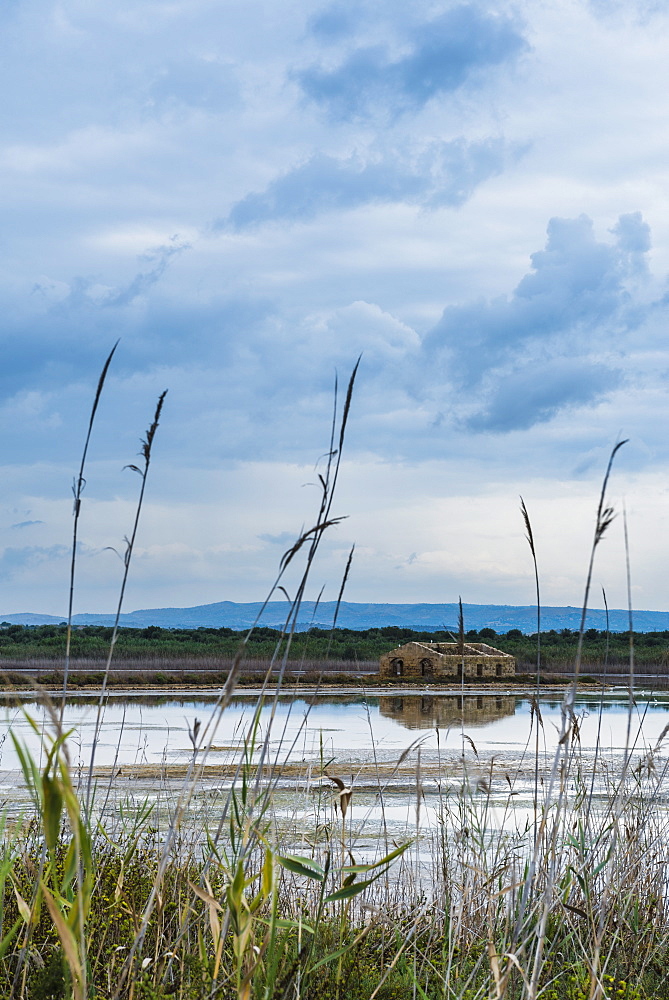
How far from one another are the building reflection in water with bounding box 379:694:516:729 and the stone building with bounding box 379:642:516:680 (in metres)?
6.80

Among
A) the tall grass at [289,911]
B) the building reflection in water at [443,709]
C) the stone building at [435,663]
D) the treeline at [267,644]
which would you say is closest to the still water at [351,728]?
the building reflection in water at [443,709]

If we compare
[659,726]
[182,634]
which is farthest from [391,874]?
[182,634]

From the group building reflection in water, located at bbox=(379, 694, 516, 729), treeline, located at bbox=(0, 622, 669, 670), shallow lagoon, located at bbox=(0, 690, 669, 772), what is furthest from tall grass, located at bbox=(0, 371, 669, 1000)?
treeline, located at bbox=(0, 622, 669, 670)

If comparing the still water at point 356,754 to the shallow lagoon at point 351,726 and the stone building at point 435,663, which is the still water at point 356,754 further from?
the stone building at point 435,663

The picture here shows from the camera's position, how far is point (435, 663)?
31.9 metres

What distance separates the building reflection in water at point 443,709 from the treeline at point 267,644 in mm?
6090

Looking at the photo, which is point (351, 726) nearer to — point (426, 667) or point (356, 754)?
point (356, 754)

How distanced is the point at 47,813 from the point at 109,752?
1145cm

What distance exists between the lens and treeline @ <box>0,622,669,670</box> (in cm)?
3525

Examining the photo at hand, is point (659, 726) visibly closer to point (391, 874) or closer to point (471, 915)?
point (391, 874)

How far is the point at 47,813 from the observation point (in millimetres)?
1188

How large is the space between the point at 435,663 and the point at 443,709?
13.0 meters

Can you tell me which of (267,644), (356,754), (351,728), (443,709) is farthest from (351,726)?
(267,644)

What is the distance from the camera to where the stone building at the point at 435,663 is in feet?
102
